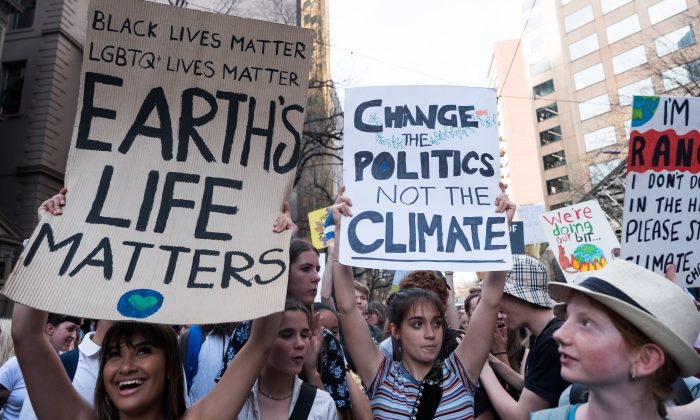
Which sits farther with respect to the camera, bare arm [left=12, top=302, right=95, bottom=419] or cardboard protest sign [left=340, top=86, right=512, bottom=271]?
cardboard protest sign [left=340, top=86, right=512, bottom=271]

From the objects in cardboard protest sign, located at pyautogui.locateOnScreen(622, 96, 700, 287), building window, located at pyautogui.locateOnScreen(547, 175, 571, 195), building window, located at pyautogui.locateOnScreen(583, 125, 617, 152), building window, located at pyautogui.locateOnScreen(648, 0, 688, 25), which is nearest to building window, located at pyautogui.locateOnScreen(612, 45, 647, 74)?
building window, located at pyautogui.locateOnScreen(648, 0, 688, 25)

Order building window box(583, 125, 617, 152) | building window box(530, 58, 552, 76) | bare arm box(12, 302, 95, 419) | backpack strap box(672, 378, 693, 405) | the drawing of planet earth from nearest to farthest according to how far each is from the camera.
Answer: bare arm box(12, 302, 95, 419)
backpack strap box(672, 378, 693, 405)
the drawing of planet earth
building window box(583, 125, 617, 152)
building window box(530, 58, 552, 76)

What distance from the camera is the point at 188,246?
1.97 meters

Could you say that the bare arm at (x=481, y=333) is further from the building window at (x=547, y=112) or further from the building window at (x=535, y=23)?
the building window at (x=535, y=23)

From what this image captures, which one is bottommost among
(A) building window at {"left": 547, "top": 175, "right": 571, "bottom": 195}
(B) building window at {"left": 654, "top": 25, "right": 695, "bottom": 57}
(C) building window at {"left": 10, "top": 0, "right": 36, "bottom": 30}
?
(A) building window at {"left": 547, "top": 175, "right": 571, "bottom": 195}

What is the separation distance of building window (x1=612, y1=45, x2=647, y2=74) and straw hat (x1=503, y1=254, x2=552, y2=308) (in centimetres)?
4057

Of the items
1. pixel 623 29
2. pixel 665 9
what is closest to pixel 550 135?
pixel 623 29

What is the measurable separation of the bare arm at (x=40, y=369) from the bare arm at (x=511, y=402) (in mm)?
2038

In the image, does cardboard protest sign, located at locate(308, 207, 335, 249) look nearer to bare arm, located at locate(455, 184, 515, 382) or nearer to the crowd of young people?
the crowd of young people

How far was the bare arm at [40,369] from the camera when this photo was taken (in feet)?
6.09

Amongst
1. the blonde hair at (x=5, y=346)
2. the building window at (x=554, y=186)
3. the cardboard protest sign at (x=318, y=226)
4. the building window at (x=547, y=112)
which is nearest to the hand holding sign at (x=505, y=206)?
the blonde hair at (x=5, y=346)

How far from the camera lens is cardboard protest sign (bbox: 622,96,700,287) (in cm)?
357

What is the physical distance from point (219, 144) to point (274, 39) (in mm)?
569

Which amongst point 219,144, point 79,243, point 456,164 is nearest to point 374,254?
point 456,164
